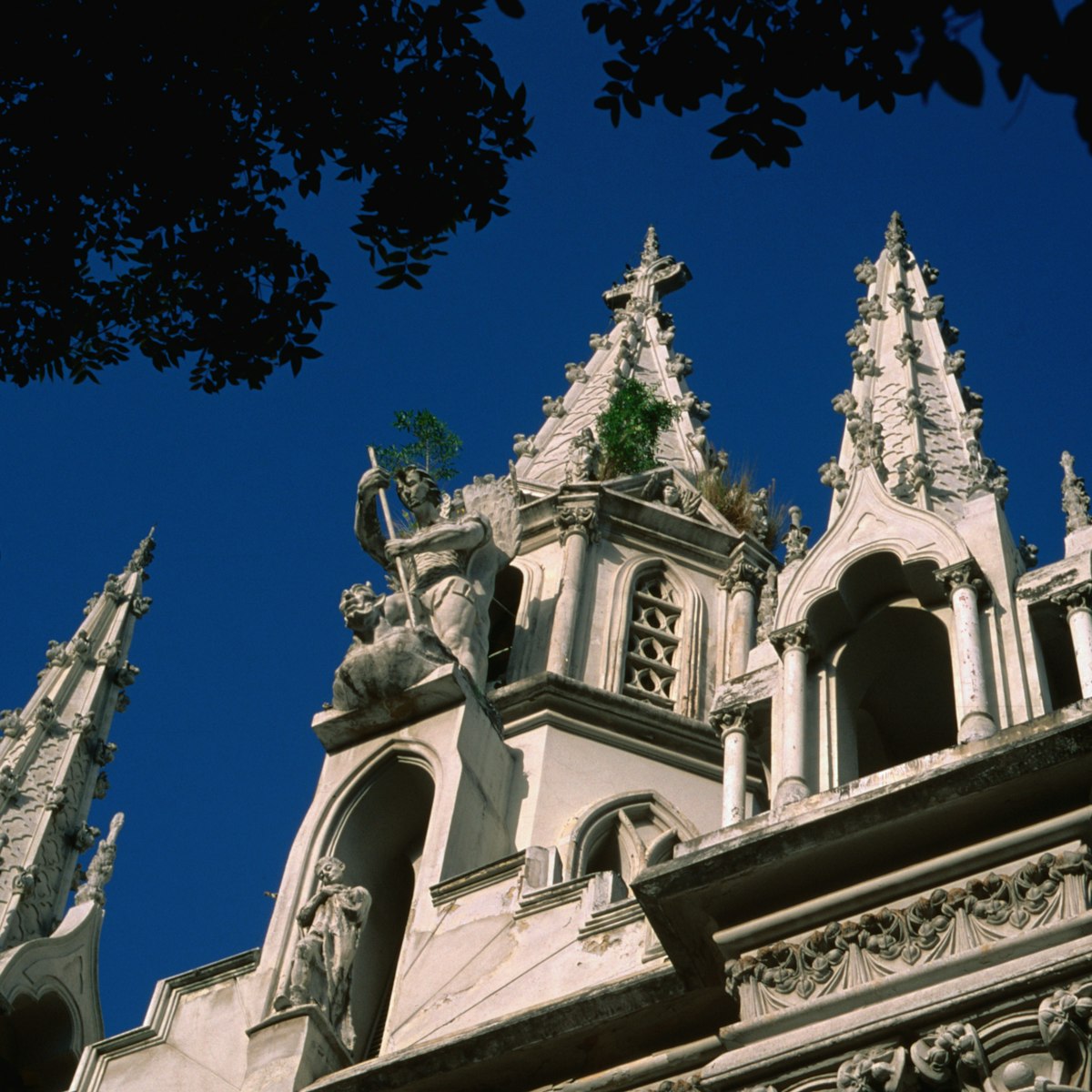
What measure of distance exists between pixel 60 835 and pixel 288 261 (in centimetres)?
1450

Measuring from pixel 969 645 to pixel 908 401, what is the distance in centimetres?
556

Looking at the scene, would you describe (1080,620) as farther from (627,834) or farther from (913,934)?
(627,834)

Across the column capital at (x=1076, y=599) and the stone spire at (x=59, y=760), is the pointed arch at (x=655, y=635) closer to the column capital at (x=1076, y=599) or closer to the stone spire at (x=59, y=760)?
the stone spire at (x=59, y=760)

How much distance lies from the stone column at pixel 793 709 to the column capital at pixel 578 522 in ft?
28.2

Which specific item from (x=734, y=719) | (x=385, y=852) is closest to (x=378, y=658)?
(x=385, y=852)

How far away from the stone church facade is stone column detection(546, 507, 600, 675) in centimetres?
7

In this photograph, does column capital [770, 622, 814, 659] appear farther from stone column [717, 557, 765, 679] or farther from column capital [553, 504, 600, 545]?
column capital [553, 504, 600, 545]

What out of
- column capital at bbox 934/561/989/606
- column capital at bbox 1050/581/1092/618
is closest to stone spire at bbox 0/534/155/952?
column capital at bbox 934/561/989/606

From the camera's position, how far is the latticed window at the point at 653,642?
24.4 meters

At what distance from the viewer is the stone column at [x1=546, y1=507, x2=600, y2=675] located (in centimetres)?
2394

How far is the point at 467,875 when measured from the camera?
1703 cm

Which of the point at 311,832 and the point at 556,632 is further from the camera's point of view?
the point at 556,632

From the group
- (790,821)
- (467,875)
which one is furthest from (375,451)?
(790,821)

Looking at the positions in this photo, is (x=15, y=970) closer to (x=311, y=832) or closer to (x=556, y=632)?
(x=311, y=832)
